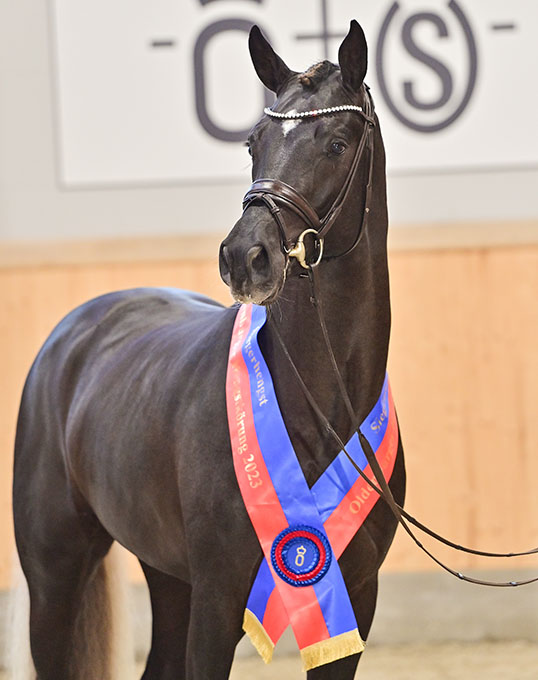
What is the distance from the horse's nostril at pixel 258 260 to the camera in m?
1.65

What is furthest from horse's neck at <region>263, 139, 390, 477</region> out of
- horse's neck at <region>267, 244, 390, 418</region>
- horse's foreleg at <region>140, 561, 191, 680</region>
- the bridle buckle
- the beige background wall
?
the beige background wall

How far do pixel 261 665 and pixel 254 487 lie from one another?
96.1 inches

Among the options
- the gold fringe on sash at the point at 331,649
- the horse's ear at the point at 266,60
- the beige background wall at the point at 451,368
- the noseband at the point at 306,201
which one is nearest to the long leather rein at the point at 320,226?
the noseband at the point at 306,201

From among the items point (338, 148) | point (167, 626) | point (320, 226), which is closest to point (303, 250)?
point (320, 226)

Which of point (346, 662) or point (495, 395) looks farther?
point (495, 395)

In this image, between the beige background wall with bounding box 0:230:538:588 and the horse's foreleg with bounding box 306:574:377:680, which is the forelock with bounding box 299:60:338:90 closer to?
the horse's foreleg with bounding box 306:574:377:680

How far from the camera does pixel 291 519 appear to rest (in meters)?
1.99

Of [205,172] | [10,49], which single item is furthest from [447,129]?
[10,49]

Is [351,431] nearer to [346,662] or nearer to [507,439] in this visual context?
[346,662]

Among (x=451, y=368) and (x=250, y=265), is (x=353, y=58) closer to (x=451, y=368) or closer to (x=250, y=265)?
(x=250, y=265)

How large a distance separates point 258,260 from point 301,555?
64cm

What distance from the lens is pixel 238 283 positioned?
1.67 meters

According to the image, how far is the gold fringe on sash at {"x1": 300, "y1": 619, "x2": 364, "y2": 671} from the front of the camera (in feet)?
6.63

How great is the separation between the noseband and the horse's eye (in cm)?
4
